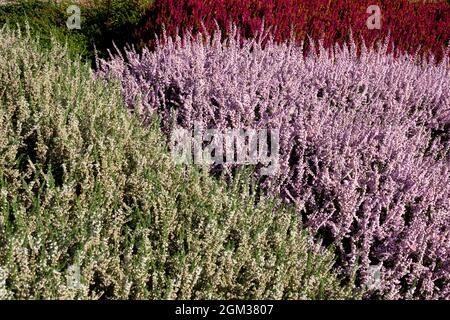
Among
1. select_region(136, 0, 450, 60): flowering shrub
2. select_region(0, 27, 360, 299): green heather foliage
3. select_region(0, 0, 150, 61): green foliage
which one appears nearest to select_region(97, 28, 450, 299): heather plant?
select_region(0, 27, 360, 299): green heather foliage

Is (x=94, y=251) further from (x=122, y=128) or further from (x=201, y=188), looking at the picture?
(x=122, y=128)

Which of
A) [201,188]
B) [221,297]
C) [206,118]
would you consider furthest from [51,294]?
[206,118]

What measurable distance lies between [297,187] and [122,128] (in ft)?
3.51

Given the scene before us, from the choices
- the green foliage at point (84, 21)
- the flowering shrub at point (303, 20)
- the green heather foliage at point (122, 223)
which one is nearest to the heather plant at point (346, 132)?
the green heather foliage at point (122, 223)

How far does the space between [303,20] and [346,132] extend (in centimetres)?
247

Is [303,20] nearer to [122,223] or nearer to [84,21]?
[84,21]

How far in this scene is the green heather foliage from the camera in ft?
7.72

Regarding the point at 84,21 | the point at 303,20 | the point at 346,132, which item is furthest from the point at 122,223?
the point at 84,21

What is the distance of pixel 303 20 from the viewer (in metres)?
5.71

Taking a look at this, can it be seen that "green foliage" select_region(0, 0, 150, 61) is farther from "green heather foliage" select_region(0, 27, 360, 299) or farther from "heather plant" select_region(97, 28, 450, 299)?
"green heather foliage" select_region(0, 27, 360, 299)

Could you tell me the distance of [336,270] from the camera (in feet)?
9.90

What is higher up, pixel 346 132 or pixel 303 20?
pixel 303 20

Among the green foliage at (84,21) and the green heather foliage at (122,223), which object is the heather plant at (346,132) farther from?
the green foliage at (84,21)

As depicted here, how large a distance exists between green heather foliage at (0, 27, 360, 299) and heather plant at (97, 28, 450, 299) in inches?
9.8
